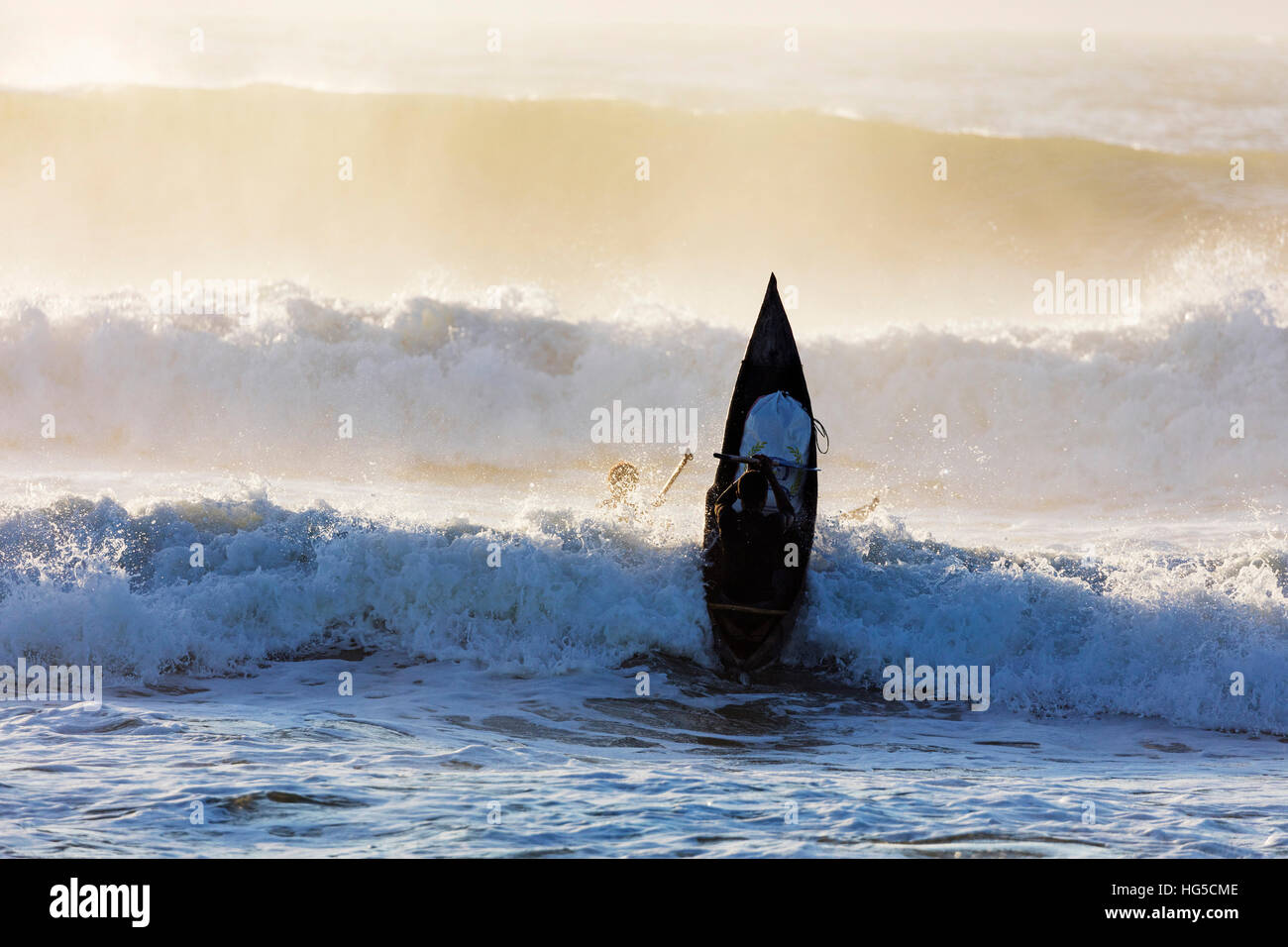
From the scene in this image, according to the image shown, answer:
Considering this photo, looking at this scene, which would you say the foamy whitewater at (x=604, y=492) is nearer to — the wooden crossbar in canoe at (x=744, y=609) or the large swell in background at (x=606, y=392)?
the large swell in background at (x=606, y=392)

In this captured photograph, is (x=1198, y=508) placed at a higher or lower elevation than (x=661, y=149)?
lower

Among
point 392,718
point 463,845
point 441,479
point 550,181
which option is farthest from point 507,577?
point 550,181

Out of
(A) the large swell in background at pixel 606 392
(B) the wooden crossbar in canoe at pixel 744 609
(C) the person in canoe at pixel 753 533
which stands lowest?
(B) the wooden crossbar in canoe at pixel 744 609

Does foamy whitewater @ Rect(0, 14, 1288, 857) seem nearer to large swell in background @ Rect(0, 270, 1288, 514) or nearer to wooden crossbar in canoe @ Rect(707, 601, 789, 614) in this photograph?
large swell in background @ Rect(0, 270, 1288, 514)

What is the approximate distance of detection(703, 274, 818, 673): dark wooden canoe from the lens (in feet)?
35.0

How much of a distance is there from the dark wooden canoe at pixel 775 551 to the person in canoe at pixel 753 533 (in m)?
0.08

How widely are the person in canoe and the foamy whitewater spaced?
0.57 m

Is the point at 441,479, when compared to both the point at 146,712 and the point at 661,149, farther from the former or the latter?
the point at 661,149

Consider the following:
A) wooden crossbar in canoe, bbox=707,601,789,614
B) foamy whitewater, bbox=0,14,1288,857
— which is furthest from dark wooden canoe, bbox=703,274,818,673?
foamy whitewater, bbox=0,14,1288,857

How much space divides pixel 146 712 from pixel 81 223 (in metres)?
28.8

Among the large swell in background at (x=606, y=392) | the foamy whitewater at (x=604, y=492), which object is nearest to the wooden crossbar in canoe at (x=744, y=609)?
the foamy whitewater at (x=604, y=492)

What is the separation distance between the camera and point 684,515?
1413 centimetres

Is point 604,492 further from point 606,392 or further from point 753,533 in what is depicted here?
point 753,533

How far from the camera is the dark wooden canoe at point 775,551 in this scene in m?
10.7
